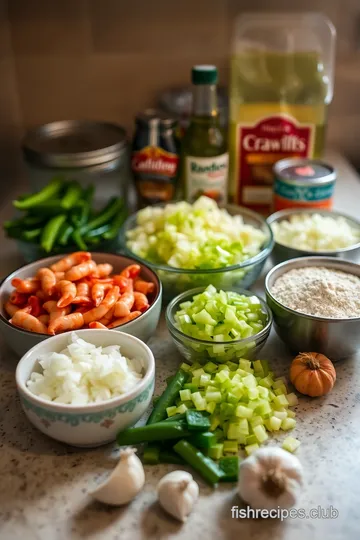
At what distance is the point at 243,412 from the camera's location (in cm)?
96

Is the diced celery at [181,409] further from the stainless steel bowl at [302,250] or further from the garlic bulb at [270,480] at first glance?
the stainless steel bowl at [302,250]

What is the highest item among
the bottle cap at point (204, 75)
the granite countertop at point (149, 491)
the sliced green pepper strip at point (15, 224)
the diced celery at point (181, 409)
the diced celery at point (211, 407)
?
the bottle cap at point (204, 75)

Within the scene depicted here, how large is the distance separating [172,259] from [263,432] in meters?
0.45

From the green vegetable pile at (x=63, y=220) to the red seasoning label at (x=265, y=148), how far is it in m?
0.38

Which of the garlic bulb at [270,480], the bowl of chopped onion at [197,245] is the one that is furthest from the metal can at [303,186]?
the garlic bulb at [270,480]

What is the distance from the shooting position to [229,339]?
1081 millimetres

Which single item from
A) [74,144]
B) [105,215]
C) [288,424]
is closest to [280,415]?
[288,424]

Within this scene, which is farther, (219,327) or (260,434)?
(219,327)

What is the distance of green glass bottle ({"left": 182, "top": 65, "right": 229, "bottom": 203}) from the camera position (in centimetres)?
151

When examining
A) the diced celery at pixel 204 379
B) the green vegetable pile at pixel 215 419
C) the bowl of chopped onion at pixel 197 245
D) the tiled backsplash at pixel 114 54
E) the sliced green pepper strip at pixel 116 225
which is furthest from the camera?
the tiled backsplash at pixel 114 54

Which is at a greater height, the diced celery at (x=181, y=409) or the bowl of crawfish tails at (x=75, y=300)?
the bowl of crawfish tails at (x=75, y=300)

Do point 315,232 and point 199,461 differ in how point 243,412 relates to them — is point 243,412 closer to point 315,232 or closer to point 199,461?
point 199,461

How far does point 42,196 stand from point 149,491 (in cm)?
86

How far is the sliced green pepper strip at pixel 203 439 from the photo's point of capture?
0.93m
